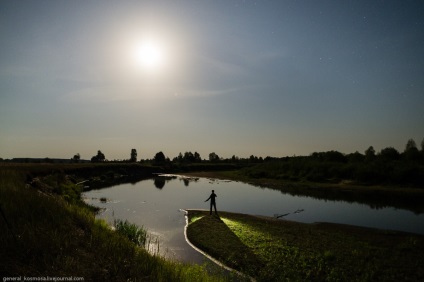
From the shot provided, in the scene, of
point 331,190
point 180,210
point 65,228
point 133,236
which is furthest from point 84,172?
point 65,228

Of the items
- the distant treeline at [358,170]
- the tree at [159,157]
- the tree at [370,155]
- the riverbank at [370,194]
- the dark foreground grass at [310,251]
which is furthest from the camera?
the tree at [159,157]

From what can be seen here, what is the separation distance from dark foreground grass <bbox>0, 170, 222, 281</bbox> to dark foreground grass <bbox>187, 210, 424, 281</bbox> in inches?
243

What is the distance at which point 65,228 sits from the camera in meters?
9.09

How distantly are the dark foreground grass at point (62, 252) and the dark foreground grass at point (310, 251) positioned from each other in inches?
243

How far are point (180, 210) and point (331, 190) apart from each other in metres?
33.0

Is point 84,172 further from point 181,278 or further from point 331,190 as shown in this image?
point 181,278

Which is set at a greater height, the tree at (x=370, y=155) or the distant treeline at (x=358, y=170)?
the tree at (x=370, y=155)

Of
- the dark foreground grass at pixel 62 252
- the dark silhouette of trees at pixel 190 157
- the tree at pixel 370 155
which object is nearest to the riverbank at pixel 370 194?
the tree at pixel 370 155

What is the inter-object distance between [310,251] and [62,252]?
44.8ft

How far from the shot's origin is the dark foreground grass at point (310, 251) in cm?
1341

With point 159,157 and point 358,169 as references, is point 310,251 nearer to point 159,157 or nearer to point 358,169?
point 358,169

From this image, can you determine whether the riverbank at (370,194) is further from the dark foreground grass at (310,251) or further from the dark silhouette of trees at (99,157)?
the dark silhouette of trees at (99,157)

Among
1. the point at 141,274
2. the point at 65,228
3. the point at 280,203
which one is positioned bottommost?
the point at 280,203

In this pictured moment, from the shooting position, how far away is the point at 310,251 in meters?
16.5
